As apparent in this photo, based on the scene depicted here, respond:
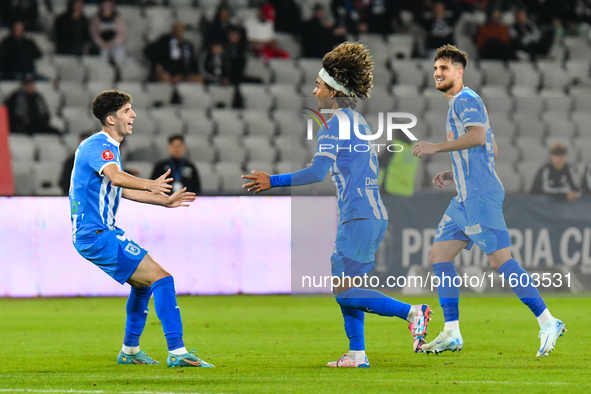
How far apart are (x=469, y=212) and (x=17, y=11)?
11.5 m

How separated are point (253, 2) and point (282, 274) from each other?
25.5 feet

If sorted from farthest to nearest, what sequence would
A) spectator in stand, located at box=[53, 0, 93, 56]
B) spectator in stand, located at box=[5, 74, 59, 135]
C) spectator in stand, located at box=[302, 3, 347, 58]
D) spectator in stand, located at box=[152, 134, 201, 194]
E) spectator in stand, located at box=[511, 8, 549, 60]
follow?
spectator in stand, located at box=[511, 8, 549, 60]
spectator in stand, located at box=[302, 3, 347, 58]
spectator in stand, located at box=[53, 0, 93, 56]
spectator in stand, located at box=[5, 74, 59, 135]
spectator in stand, located at box=[152, 134, 201, 194]

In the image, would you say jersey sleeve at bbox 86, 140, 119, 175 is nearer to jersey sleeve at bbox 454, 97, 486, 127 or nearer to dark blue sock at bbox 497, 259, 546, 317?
jersey sleeve at bbox 454, 97, 486, 127

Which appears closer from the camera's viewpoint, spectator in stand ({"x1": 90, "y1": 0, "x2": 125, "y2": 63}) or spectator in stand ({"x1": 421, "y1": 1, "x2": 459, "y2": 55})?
spectator in stand ({"x1": 90, "y1": 0, "x2": 125, "y2": 63})

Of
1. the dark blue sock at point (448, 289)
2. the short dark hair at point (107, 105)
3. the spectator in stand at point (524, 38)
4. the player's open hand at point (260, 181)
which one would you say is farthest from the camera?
the spectator in stand at point (524, 38)

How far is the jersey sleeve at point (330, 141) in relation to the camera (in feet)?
17.9

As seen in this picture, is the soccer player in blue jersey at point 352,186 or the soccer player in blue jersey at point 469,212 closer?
the soccer player in blue jersey at point 352,186

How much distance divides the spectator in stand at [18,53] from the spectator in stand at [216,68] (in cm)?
292

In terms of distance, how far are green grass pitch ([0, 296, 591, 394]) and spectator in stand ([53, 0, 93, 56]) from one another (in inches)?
231

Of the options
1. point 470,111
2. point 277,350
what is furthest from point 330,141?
point 277,350

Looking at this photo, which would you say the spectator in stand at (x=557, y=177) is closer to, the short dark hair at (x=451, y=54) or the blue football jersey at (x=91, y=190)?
the short dark hair at (x=451, y=54)

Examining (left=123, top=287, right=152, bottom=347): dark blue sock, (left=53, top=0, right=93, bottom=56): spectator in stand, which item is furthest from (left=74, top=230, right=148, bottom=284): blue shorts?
(left=53, top=0, right=93, bottom=56): spectator in stand

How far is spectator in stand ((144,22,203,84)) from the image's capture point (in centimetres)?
1512

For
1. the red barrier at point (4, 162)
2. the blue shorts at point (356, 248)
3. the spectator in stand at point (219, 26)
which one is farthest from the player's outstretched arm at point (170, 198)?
the spectator in stand at point (219, 26)
